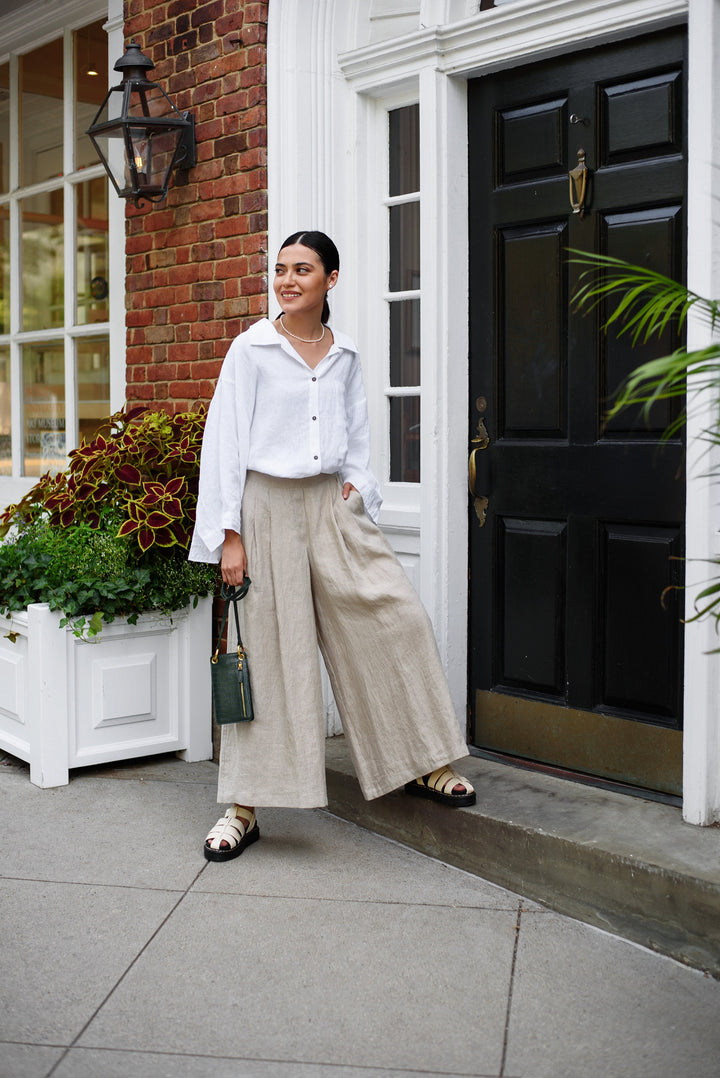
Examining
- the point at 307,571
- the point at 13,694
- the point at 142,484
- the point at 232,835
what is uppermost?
the point at 142,484

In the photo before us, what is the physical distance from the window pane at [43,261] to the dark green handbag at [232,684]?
311cm

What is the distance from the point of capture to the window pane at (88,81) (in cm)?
568

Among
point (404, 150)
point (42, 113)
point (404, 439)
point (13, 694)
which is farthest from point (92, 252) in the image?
point (13, 694)

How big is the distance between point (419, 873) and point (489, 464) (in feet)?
4.63

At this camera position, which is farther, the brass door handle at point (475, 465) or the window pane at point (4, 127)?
the window pane at point (4, 127)

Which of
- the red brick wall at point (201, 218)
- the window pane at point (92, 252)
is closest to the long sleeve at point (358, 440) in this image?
the red brick wall at point (201, 218)

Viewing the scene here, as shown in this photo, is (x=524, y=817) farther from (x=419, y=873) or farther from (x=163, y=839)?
(x=163, y=839)

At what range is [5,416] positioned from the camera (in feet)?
21.8

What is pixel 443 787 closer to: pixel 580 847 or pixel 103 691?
pixel 580 847

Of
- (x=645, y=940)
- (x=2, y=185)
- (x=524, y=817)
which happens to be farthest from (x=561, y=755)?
(x=2, y=185)

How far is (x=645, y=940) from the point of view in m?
3.06

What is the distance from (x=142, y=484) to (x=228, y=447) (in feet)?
3.40

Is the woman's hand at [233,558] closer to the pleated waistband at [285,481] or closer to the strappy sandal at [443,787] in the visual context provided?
the pleated waistband at [285,481]

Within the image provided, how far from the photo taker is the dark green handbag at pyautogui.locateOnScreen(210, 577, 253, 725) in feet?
11.5
